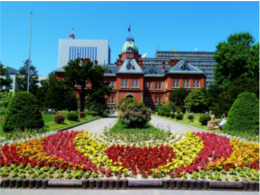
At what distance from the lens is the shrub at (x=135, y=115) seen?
1509 cm

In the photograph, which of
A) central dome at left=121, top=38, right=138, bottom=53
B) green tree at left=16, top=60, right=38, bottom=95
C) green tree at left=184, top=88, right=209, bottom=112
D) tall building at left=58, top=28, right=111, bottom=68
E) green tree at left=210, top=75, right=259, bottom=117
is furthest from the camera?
tall building at left=58, top=28, right=111, bottom=68

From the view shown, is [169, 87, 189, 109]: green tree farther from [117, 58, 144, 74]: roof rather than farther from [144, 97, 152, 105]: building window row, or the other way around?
[117, 58, 144, 74]: roof

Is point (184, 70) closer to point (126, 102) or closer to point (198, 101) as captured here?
point (198, 101)

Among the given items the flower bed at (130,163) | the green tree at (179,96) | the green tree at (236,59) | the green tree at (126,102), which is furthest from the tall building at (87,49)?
the flower bed at (130,163)

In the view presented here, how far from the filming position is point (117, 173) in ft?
20.6

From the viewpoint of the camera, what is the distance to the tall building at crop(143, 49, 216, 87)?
11038 cm

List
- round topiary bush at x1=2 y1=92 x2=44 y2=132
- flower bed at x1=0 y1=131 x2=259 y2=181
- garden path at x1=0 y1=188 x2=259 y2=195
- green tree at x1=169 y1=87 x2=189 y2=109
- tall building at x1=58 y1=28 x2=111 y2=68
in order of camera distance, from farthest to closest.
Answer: tall building at x1=58 y1=28 x2=111 y2=68 → green tree at x1=169 y1=87 x2=189 y2=109 → round topiary bush at x1=2 y1=92 x2=44 y2=132 → flower bed at x1=0 y1=131 x2=259 y2=181 → garden path at x1=0 y1=188 x2=259 y2=195

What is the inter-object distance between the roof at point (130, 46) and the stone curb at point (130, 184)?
61.3 m

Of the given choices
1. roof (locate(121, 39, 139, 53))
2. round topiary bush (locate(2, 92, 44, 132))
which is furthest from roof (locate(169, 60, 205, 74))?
round topiary bush (locate(2, 92, 44, 132))

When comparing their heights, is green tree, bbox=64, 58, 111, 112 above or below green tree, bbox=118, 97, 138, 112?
above

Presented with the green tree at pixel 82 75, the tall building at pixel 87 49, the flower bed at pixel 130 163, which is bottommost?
the flower bed at pixel 130 163

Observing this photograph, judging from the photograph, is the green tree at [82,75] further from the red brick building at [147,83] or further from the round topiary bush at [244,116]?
the round topiary bush at [244,116]

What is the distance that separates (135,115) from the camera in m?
15.0

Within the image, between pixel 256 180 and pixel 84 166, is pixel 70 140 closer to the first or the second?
pixel 84 166
